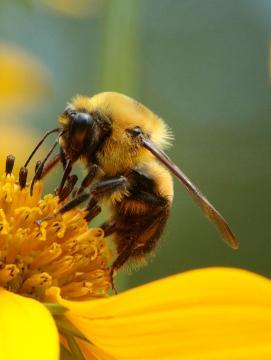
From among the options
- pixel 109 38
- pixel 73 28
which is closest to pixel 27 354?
pixel 109 38

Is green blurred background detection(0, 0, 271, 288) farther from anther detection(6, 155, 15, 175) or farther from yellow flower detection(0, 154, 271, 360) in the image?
yellow flower detection(0, 154, 271, 360)

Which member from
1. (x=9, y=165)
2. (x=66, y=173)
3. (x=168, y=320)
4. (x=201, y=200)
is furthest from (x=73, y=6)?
(x=168, y=320)

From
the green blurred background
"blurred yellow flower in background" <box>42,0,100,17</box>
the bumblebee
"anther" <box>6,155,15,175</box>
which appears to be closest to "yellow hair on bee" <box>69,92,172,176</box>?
the bumblebee

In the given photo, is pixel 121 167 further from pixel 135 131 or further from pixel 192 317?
pixel 192 317

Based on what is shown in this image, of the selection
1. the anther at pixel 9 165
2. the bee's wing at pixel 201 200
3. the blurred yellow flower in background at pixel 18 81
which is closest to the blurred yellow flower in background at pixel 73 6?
the blurred yellow flower in background at pixel 18 81

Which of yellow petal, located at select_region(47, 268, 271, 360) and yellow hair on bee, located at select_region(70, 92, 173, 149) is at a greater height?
yellow hair on bee, located at select_region(70, 92, 173, 149)

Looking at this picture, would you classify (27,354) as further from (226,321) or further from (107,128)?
(107,128)
